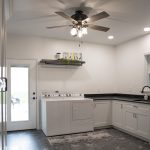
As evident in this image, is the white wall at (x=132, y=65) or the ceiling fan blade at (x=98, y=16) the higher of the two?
the ceiling fan blade at (x=98, y=16)

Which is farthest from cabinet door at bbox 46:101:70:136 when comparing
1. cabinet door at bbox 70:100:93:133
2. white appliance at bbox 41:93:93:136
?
cabinet door at bbox 70:100:93:133

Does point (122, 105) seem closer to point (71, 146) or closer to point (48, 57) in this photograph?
point (71, 146)

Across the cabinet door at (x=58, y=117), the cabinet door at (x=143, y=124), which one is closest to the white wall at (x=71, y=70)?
the cabinet door at (x=58, y=117)

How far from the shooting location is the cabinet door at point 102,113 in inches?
198

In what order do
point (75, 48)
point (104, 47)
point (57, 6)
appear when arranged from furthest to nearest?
point (104, 47) → point (75, 48) → point (57, 6)

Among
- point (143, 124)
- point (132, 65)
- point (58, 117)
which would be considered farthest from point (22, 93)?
point (132, 65)

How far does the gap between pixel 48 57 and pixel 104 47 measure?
2.07 meters

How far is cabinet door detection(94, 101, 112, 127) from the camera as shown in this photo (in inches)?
Answer: 198

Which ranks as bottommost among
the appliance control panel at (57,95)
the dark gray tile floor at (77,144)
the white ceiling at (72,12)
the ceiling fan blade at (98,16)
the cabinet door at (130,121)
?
the dark gray tile floor at (77,144)

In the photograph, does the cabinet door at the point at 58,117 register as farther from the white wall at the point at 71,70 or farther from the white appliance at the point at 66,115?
the white wall at the point at 71,70

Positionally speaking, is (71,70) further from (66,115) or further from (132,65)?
(132,65)

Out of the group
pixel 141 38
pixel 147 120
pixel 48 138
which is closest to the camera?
pixel 147 120

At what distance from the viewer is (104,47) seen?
19.2ft

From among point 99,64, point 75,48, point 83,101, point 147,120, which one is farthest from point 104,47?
point 147,120
